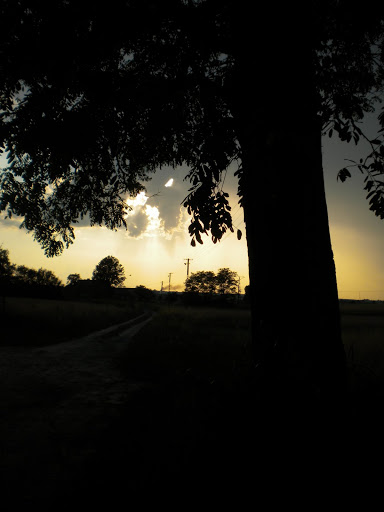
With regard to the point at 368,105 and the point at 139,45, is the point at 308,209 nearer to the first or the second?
the point at 139,45

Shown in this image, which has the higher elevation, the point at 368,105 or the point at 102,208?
the point at 368,105

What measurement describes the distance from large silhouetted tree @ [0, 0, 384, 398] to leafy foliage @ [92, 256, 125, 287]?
345ft

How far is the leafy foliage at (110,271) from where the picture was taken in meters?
106

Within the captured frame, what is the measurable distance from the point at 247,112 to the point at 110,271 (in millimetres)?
108832

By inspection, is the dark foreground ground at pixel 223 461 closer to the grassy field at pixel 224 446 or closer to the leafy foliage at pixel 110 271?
the grassy field at pixel 224 446

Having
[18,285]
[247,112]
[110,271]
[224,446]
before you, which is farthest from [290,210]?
[110,271]

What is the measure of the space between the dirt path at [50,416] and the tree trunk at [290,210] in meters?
2.07

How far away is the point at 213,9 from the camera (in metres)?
3.85

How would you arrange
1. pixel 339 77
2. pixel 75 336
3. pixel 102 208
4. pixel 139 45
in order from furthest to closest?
pixel 75 336 < pixel 102 208 < pixel 339 77 < pixel 139 45

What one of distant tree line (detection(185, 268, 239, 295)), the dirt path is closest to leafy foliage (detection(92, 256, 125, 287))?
distant tree line (detection(185, 268, 239, 295))

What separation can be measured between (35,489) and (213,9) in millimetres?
5611

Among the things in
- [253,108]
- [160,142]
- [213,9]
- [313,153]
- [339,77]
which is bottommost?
[313,153]

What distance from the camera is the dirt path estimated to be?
2.27 meters

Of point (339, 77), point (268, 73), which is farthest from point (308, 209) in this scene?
point (339, 77)
